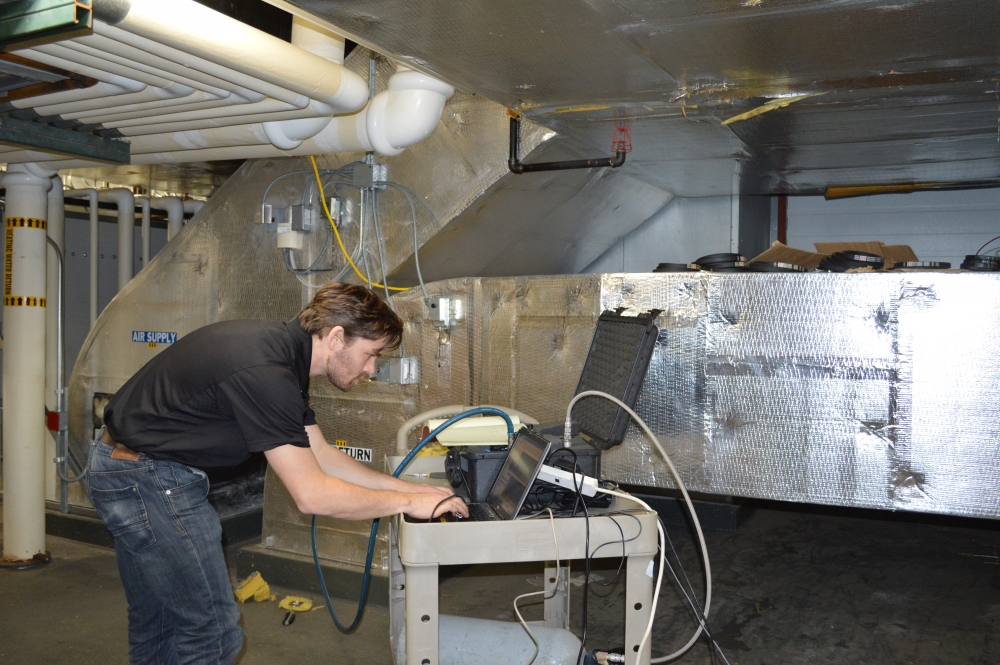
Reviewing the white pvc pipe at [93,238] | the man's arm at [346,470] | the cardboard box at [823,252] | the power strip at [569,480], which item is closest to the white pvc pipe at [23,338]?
the white pvc pipe at [93,238]

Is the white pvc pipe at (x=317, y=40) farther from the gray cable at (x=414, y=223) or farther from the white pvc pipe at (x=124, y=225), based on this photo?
the white pvc pipe at (x=124, y=225)

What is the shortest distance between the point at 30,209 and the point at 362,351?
99.1 inches

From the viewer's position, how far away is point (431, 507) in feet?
5.47

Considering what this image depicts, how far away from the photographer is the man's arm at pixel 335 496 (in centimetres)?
160

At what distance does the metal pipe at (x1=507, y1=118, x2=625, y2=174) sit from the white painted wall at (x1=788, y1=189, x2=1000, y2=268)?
7.65 ft

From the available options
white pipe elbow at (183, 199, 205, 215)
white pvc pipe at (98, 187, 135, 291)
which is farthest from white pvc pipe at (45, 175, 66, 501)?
white pipe elbow at (183, 199, 205, 215)

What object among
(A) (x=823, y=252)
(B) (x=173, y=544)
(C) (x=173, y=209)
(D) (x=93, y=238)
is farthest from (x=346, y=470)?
(C) (x=173, y=209)

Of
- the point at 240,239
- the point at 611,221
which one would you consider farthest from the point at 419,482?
the point at 611,221

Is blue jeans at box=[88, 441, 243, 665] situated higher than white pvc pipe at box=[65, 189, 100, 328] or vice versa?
white pvc pipe at box=[65, 189, 100, 328]

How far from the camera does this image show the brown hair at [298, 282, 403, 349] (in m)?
1.76

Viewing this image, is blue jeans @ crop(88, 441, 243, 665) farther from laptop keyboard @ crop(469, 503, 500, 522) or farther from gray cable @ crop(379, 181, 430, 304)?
gray cable @ crop(379, 181, 430, 304)

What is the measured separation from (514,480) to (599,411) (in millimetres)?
495

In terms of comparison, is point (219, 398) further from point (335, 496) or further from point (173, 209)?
point (173, 209)

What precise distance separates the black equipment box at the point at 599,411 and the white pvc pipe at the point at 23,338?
2478mm
